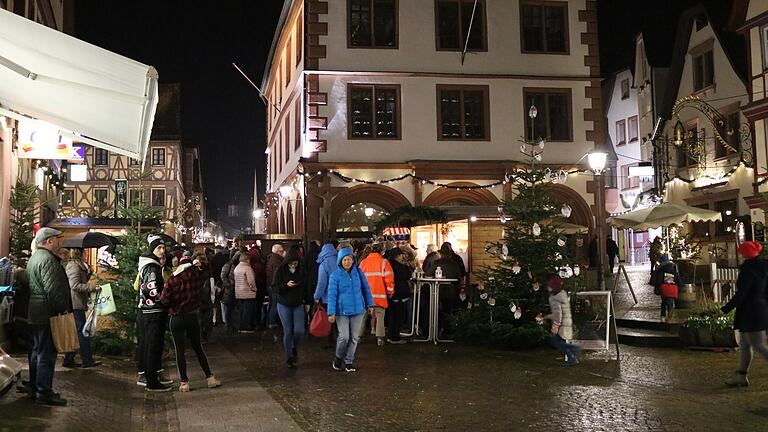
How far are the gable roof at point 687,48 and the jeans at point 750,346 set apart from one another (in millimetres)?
23693

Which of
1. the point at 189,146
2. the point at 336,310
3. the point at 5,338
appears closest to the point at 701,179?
the point at 336,310

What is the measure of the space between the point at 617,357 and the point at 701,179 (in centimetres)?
2290

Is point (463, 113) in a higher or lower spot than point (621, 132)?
lower

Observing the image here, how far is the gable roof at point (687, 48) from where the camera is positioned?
3159 centimetres

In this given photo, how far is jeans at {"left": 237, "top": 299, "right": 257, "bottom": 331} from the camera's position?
18.4m

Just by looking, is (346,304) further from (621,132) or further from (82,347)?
(621,132)

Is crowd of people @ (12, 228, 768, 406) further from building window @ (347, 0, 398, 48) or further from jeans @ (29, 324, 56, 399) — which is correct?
building window @ (347, 0, 398, 48)

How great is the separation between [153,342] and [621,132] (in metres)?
44.0

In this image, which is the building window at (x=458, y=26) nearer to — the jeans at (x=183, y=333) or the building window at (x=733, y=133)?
the building window at (x=733, y=133)

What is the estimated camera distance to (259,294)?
19.2 meters

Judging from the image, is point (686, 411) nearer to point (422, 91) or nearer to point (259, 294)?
point (259, 294)

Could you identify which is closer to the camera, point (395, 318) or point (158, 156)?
point (395, 318)

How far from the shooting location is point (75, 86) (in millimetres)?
8555

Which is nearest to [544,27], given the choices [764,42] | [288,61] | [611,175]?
[764,42]
